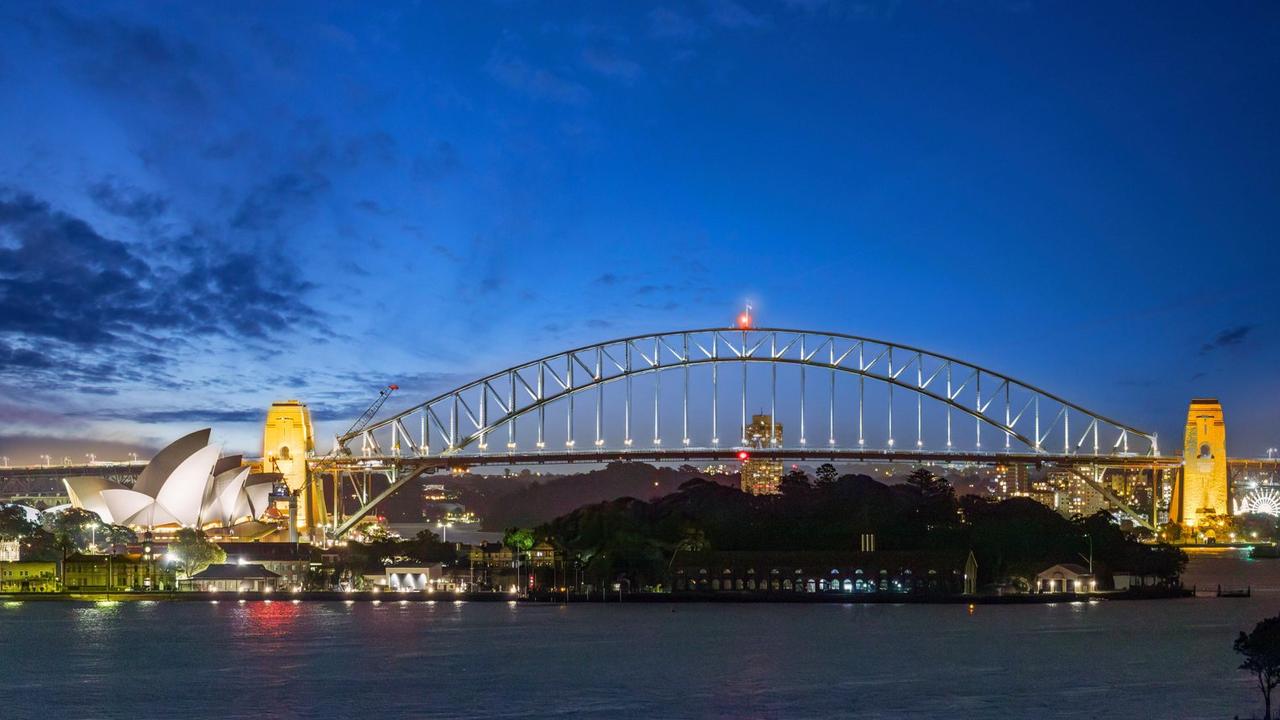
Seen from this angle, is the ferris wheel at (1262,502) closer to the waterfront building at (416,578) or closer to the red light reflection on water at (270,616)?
the waterfront building at (416,578)

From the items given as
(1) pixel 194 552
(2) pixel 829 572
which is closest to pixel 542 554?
(2) pixel 829 572

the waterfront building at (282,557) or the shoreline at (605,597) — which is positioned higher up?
the waterfront building at (282,557)

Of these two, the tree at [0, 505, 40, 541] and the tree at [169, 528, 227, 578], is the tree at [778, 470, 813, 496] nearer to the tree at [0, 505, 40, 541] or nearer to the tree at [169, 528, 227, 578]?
the tree at [169, 528, 227, 578]

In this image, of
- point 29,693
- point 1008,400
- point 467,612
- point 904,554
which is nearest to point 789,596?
point 904,554

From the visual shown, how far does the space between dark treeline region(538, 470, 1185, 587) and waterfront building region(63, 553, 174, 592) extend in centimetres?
1955

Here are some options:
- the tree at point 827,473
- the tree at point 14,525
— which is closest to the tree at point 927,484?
the tree at point 827,473

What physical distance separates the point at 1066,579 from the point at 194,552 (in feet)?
140

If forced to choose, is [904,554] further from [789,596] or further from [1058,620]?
[1058,620]

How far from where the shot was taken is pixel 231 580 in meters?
79.3

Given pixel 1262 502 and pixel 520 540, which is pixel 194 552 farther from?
pixel 1262 502

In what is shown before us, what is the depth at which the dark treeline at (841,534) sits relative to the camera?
72.5 m

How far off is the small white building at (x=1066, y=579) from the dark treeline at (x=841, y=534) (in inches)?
18.1

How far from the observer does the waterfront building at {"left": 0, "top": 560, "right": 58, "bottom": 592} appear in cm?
8006

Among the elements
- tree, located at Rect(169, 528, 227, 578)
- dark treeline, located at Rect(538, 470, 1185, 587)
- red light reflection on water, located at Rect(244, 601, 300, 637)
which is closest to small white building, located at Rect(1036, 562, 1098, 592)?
dark treeline, located at Rect(538, 470, 1185, 587)
